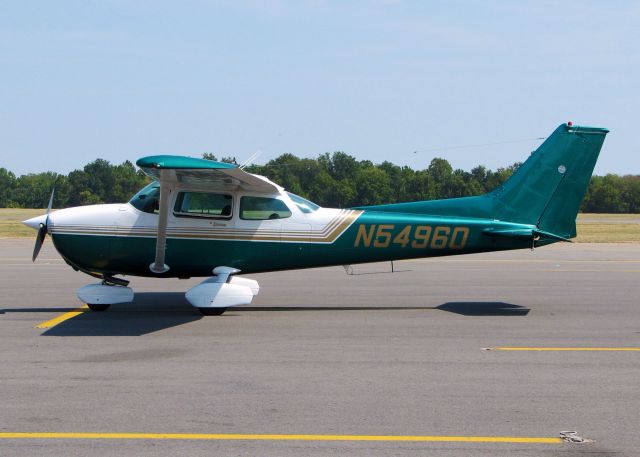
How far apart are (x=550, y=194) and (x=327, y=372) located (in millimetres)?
6140

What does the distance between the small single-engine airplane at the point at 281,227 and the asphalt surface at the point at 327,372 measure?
0.78 meters

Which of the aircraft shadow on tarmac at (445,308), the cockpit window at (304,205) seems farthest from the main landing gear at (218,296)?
the cockpit window at (304,205)

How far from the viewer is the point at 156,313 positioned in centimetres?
1166

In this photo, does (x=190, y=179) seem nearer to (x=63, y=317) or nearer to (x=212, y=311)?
(x=212, y=311)

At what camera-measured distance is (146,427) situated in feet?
18.5

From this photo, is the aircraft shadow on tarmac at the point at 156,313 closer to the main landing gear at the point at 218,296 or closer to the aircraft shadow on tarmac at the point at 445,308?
the aircraft shadow on tarmac at the point at 445,308

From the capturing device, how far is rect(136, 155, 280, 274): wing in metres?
9.84

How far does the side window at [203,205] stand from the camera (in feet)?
38.3

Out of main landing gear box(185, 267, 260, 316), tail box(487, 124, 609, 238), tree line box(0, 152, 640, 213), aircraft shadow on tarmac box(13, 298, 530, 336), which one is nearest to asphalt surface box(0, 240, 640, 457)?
aircraft shadow on tarmac box(13, 298, 530, 336)

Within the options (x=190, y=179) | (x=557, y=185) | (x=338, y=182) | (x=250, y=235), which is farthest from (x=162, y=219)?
(x=338, y=182)

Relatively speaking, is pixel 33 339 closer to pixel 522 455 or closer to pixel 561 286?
pixel 522 455

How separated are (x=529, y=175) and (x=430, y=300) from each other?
8.94ft

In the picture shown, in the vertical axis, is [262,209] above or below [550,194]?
below

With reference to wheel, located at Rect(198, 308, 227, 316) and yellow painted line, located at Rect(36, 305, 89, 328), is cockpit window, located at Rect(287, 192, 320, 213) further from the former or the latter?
yellow painted line, located at Rect(36, 305, 89, 328)
